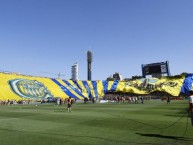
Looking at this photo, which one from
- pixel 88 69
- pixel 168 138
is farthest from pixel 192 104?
pixel 88 69

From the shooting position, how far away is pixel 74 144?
37.1 feet

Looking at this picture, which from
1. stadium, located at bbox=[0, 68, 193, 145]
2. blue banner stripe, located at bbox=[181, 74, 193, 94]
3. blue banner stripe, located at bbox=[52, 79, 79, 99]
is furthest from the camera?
blue banner stripe, located at bbox=[181, 74, 193, 94]

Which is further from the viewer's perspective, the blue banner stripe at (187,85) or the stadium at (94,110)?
the blue banner stripe at (187,85)

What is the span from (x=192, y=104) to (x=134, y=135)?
12.8 ft

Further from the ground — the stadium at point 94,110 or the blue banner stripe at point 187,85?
the blue banner stripe at point 187,85

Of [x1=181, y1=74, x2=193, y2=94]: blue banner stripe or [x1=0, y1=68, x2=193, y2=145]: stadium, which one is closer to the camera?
[x1=0, y1=68, x2=193, y2=145]: stadium

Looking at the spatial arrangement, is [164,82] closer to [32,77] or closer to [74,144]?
[32,77]

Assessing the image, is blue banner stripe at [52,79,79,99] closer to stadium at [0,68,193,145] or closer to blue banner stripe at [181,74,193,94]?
stadium at [0,68,193,145]

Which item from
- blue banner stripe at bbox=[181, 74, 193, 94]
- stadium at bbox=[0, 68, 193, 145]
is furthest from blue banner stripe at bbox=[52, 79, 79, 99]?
blue banner stripe at bbox=[181, 74, 193, 94]

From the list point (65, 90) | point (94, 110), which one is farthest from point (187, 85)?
point (94, 110)

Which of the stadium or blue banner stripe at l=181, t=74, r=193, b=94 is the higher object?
blue banner stripe at l=181, t=74, r=193, b=94

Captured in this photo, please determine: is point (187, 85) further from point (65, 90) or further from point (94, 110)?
point (94, 110)

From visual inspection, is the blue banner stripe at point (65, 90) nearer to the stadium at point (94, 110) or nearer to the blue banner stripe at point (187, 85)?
the stadium at point (94, 110)

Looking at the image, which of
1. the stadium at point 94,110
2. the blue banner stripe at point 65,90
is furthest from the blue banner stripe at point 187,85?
the blue banner stripe at point 65,90
